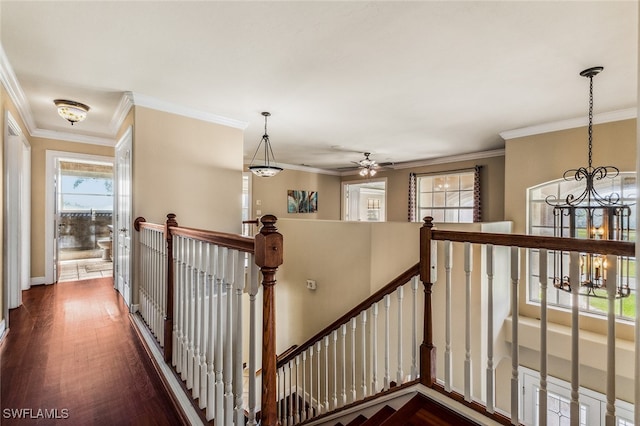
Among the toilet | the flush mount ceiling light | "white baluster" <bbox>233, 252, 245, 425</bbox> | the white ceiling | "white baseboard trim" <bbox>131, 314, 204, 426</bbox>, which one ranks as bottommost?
"white baseboard trim" <bbox>131, 314, 204, 426</bbox>

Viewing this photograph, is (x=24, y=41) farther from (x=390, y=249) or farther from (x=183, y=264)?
(x=390, y=249)

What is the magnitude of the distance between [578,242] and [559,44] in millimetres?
1749

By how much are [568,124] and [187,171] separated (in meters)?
4.87

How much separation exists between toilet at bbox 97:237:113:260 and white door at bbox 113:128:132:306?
3511 millimetres

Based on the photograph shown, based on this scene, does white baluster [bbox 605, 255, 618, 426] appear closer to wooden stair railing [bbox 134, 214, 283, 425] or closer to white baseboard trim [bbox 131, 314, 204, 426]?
wooden stair railing [bbox 134, 214, 283, 425]

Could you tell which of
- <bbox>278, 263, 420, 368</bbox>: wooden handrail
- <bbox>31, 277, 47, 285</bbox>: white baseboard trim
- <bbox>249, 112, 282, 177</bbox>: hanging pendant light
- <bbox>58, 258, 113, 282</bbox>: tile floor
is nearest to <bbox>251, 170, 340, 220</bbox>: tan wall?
<bbox>249, 112, 282, 177</bbox>: hanging pendant light

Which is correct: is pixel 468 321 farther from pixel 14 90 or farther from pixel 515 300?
pixel 14 90

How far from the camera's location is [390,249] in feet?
13.9

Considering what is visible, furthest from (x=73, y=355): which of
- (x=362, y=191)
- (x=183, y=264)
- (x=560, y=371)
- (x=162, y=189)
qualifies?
(x=362, y=191)

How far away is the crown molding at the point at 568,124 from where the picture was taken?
3.38 metres

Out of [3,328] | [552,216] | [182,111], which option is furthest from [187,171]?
[552,216]

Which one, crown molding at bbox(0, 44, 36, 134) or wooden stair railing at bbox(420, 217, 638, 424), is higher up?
crown molding at bbox(0, 44, 36, 134)

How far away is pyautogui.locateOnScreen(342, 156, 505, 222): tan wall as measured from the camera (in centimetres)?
571

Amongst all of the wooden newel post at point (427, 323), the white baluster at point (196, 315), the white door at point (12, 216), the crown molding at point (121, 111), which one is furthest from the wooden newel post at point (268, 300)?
the white door at point (12, 216)
